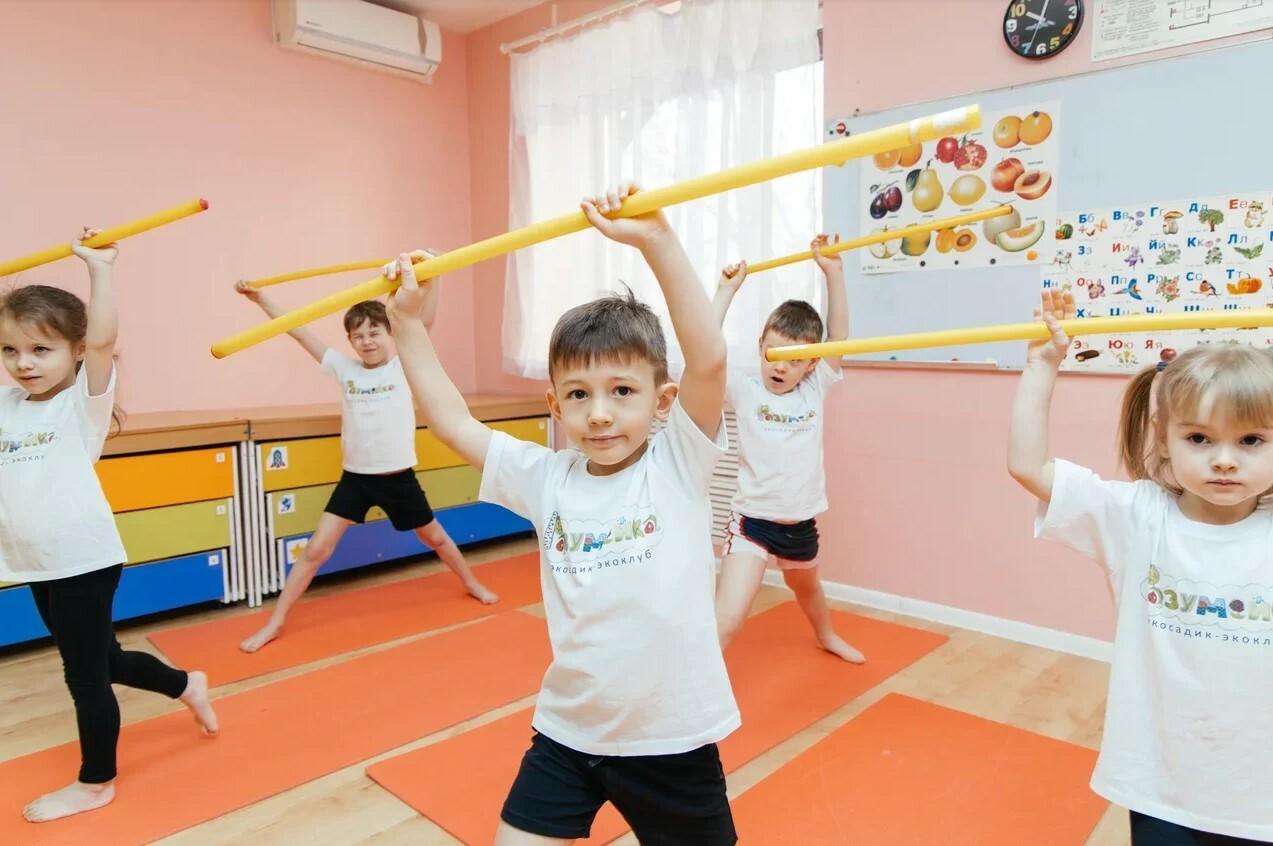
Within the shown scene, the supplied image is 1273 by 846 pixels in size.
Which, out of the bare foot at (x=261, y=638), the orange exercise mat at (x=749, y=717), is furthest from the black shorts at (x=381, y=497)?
the orange exercise mat at (x=749, y=717)

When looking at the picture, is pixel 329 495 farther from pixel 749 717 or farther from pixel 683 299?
pixel 683 299

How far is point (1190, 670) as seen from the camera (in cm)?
126

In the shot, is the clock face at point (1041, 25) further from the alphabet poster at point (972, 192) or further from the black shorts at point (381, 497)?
the black shorts at point (381, 497)

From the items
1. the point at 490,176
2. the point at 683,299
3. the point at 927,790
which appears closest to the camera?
the point at 683,299

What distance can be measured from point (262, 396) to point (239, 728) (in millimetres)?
2317

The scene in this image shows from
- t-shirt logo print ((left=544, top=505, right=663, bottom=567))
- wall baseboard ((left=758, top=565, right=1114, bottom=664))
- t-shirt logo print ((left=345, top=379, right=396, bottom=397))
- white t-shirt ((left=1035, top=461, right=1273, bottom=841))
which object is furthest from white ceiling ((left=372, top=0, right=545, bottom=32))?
white t-shirt ((left=1035, top=461, right=1273, bottom=841))

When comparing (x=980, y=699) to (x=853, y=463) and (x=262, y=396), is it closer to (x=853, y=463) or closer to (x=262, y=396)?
(x=853, y=463)

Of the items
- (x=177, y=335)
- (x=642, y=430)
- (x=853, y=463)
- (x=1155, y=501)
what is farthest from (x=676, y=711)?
(x=177, y=335)

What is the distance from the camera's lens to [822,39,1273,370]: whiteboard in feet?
8.51

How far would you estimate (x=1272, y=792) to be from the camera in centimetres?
121

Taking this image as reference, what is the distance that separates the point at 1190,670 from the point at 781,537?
4.84 ft

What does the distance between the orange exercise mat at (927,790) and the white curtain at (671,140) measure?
1.77m

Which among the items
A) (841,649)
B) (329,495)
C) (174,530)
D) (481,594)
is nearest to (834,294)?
(841,649)

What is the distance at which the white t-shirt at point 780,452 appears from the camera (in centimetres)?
268
